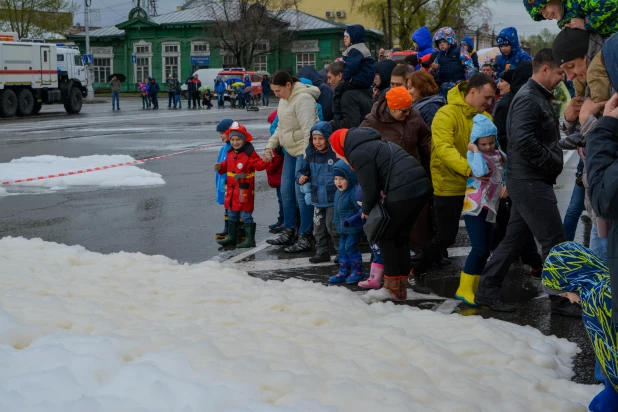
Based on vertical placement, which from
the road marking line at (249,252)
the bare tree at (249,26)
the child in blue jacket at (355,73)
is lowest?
the road marking line at (249,252)

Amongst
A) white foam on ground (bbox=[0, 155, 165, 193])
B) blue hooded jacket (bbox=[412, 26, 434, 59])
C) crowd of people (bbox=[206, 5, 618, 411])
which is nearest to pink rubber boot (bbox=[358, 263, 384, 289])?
crowd of people (bbox=[206, 5, 618, 411])

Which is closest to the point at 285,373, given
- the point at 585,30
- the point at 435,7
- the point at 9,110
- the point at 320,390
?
the point at 320,390

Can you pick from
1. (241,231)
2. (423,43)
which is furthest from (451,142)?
(423,43)

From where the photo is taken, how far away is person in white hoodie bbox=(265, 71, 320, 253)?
8.77 metres

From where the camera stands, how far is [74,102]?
41.6 meters

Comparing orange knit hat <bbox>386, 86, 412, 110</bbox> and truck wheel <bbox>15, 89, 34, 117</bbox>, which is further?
truck wheel <bbox>15, 89, 34, 117</bbox>

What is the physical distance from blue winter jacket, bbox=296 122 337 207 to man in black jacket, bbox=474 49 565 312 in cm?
214

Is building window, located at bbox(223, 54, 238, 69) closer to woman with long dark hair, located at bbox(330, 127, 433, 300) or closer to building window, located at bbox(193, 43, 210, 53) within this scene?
building window, located at bbox(193, 43, 210, 53)

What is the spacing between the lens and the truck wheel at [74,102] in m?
41.2

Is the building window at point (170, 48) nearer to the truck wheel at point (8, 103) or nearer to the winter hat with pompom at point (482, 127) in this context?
the truck wheel at point (8, 103)

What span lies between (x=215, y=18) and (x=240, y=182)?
64.3m

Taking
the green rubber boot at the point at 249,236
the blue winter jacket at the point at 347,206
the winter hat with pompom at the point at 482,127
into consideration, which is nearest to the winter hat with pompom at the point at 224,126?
the green rubber boot at the point at 249,236

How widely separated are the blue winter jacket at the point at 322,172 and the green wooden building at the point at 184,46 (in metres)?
65.2

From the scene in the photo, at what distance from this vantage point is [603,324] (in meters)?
3.83
